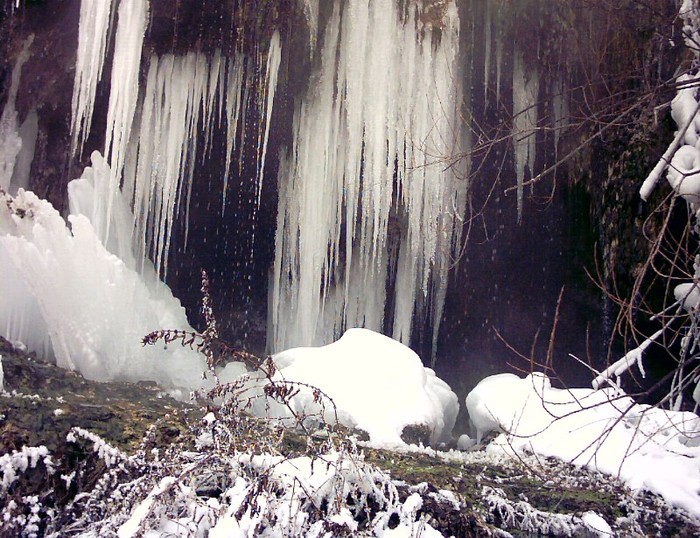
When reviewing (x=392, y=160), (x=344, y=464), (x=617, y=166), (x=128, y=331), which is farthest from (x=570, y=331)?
(x=344, y=464)

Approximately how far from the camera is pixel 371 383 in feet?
18.8

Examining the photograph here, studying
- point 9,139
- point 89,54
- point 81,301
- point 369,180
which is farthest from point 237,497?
point 9,139

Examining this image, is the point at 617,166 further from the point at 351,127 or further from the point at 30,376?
the point at 30,376

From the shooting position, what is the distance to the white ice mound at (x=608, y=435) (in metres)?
3.83

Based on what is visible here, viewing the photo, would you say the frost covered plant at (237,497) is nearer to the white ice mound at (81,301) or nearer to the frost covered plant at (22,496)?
the frost covered plant at (22,496)

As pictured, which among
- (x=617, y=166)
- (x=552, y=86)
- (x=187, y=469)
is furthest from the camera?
(x=552, y=86)

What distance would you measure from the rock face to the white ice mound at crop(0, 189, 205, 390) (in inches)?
66.3

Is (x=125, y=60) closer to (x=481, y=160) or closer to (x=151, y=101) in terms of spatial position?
(x=151, y=101)

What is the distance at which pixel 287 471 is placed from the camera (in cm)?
323

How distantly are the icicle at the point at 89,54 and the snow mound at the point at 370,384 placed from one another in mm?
3219

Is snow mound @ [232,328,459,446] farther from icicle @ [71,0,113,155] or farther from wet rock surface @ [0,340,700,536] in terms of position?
icicle @ [71,0,113,155]

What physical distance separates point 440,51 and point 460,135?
917mm

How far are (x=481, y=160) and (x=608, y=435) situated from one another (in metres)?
3.10

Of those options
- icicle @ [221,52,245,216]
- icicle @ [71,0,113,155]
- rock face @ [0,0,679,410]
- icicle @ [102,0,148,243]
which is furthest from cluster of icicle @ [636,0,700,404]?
icicle @ [71,0,113,155]
